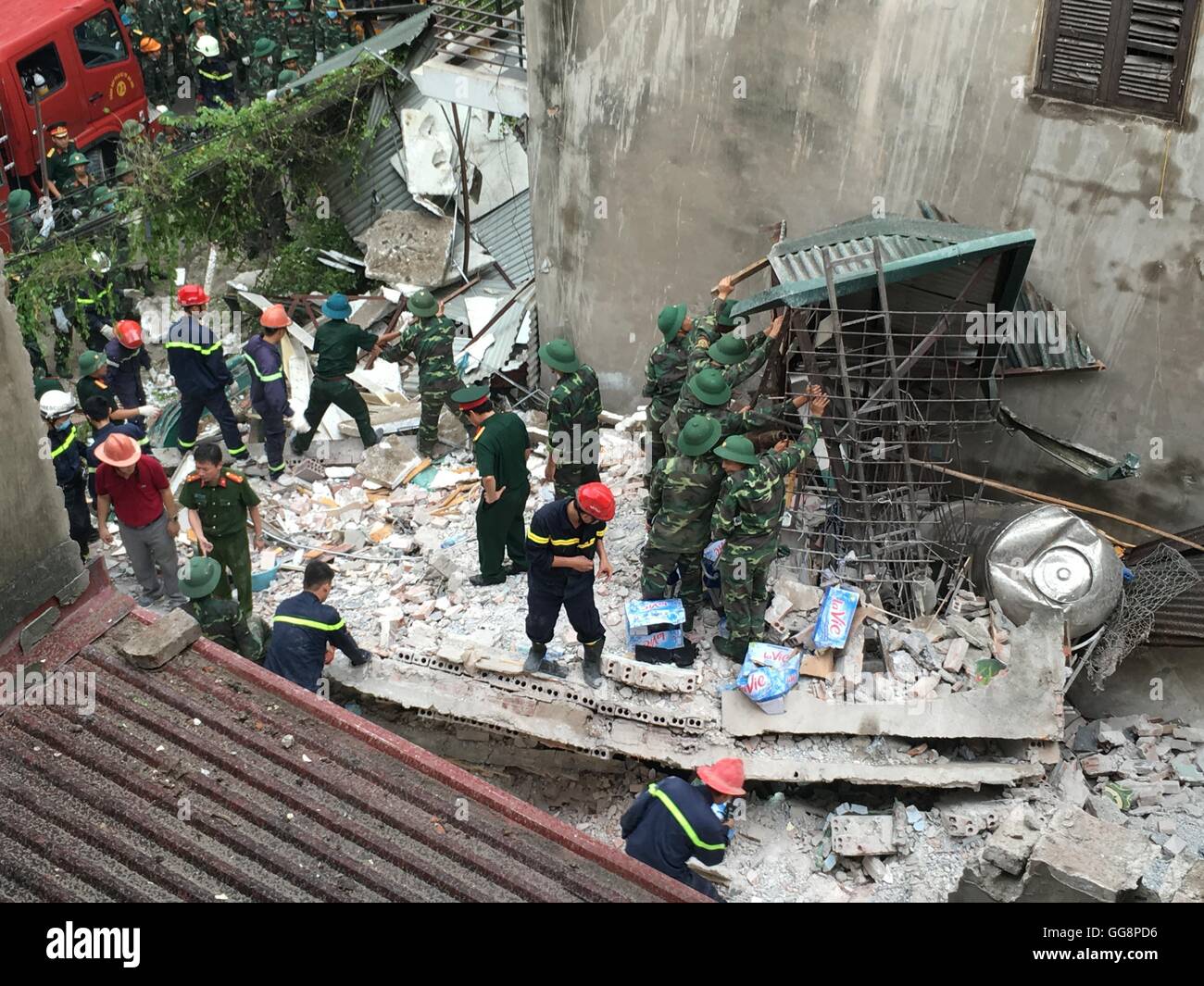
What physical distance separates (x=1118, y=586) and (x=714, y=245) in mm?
3944

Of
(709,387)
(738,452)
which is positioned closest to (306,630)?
(738,452)

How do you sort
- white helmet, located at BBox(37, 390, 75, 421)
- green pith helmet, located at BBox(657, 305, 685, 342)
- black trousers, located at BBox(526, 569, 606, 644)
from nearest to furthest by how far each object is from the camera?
black trousers, located at BBox(526, 569, 606, 644), white helmet, located at BBox(37, 390, 75, 421), green pith helmet, located at BBox(657, 305, 685, 342)

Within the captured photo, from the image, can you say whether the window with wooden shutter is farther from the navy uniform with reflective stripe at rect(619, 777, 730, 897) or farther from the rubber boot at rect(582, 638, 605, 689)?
the navy uniform with reflective stripe at rect(619, 777, 730, 897)

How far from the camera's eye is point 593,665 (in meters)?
7.52

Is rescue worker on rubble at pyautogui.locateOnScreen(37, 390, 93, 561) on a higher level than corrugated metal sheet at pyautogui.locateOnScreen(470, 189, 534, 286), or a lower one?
higher

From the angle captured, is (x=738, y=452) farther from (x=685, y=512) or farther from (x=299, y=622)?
(x=299, y=622)

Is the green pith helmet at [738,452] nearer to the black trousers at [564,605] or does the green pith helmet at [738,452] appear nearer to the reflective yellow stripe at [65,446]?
the black trousers at [564,605]

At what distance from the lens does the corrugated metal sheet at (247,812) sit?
476 cm

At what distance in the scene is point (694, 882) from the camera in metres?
6.18

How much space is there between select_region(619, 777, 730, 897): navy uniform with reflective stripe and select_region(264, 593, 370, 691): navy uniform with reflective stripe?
6.76 ft

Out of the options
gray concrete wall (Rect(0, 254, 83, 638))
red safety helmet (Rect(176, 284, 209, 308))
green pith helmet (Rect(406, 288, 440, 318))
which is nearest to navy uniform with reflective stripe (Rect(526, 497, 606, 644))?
gray concrete wall (Rect(0, 254, 83, 638))

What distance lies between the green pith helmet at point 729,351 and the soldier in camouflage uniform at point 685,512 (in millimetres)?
747

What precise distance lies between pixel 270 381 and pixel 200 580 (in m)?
2.80

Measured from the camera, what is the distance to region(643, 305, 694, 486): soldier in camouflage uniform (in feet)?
28.7
